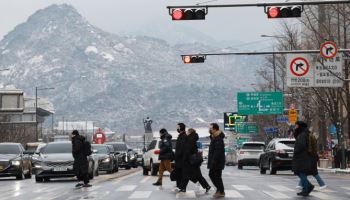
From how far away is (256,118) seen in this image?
109m

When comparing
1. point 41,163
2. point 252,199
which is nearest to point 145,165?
point 41,163

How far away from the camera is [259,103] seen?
74375mm

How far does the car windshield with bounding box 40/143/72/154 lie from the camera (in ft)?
109

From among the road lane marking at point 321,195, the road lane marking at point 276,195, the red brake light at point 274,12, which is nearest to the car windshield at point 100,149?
the red brake light at point 274,12

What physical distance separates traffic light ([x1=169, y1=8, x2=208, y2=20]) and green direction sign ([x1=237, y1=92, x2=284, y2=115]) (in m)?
49.3

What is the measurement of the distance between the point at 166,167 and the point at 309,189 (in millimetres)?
6986

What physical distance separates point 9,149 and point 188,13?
16.8 meters

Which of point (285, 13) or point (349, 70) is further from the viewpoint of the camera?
point (349, 70)

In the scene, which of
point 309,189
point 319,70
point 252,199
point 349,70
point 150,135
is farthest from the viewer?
point 150,135

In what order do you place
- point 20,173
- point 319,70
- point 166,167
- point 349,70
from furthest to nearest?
point 349,70
point 319,70
point 20,173
point 166,167

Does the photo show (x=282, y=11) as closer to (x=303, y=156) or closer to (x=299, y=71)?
(x=303, y=156)

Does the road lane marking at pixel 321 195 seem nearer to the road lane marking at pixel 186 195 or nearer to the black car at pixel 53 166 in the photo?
the road lane marking at pixel 186 195

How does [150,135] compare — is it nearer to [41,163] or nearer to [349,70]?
[349,70]

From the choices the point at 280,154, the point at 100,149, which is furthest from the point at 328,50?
the point at 100,149
